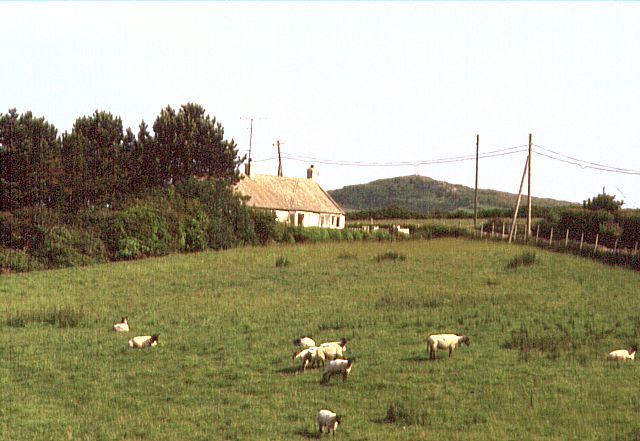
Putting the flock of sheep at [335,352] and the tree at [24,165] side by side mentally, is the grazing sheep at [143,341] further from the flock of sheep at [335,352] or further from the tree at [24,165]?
the tree at [24,165]

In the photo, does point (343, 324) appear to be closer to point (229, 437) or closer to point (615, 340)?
point (615, 340)

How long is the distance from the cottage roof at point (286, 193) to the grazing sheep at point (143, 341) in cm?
6721

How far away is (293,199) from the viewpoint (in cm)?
10538

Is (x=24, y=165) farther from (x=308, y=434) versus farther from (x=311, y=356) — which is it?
(x=308, y=434)

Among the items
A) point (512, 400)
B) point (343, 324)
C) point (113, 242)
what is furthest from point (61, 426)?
point (113, 242)

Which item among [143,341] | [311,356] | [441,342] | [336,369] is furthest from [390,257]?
[336,369]

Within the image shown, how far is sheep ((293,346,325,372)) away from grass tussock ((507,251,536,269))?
27.1 meters

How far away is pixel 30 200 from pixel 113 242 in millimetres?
8882

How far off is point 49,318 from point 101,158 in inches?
1777

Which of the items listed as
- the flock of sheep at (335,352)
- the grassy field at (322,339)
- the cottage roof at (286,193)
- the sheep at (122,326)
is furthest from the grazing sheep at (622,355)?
the cottage roof at (286,193)

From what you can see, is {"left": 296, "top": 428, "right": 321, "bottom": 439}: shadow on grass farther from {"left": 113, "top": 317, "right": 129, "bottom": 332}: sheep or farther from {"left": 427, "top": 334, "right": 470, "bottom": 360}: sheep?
{"left": 113, "top": 317, "right": 129, "bottom": 332}: sheep

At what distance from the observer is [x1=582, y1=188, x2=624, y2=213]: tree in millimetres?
88375

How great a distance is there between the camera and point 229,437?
18.4 metres

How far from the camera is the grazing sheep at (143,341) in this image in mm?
29422
